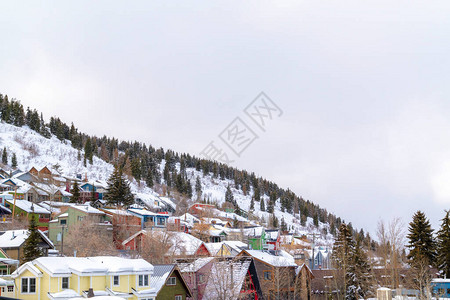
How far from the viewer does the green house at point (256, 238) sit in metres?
96.4

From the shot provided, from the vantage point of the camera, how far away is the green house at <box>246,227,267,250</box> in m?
96.4

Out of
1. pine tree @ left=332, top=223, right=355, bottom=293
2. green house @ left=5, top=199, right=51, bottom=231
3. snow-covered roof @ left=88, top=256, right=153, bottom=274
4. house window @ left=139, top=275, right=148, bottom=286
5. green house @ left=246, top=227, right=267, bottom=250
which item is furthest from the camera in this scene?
green house @ left=246, top=227, right=267, bottom=250

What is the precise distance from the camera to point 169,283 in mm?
42406

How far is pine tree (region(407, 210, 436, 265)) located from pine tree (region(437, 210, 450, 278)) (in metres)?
0.85

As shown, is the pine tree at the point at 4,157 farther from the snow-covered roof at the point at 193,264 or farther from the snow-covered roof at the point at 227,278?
the snow-covered roof at the point at 227,278

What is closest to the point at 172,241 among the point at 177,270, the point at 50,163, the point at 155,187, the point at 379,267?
the point at 177,270

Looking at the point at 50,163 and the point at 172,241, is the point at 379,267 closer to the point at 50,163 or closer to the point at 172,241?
the point at 172,241

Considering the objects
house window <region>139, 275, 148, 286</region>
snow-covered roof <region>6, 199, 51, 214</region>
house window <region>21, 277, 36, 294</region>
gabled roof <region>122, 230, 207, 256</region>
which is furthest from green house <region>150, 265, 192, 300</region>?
snow-covered roof <region>6, 199, 51, 214</region>

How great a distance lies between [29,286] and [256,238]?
6647 cm

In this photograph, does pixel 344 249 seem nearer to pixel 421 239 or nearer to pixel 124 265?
pixel 421 239

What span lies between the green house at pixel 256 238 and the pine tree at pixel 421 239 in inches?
1814

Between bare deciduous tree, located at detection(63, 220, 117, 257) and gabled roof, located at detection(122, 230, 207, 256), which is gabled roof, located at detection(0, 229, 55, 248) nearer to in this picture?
bare deciduous tree, located at detection(63, 220, 117, 257)

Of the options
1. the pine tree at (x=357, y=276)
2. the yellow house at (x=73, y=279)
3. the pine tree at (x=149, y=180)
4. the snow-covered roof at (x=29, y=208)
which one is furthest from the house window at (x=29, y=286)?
the pine tree at (x=149, y=180)

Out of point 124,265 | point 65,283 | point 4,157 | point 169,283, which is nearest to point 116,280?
point 124,265
